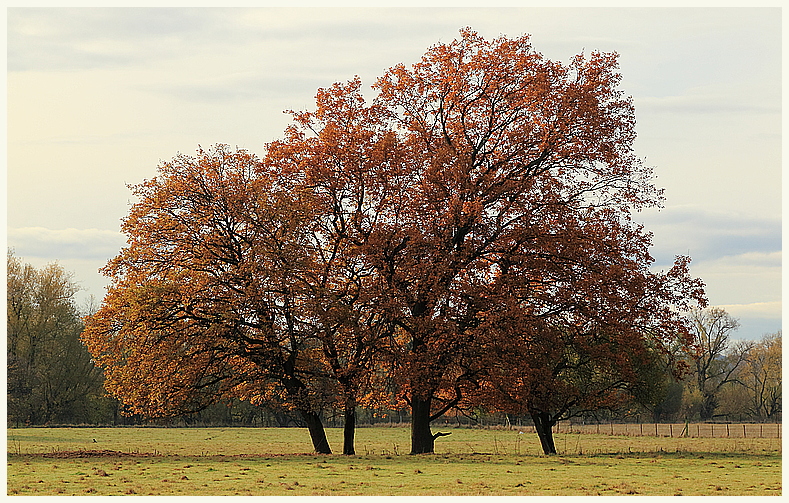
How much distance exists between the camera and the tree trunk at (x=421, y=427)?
87.4 ft

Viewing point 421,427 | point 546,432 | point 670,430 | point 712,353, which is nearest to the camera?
point 421,427

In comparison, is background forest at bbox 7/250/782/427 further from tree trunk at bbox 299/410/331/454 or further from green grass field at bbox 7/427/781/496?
green grass field at bbox 7/427/781/496

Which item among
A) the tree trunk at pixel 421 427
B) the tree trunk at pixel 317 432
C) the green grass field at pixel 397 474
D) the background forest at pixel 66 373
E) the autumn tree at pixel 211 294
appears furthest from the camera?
the background forest at pixel 66 373

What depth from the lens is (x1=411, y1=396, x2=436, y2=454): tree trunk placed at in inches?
1049

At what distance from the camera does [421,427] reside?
1055 inches

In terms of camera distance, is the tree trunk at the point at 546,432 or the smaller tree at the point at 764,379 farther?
the smaller tree at the point at 764,379

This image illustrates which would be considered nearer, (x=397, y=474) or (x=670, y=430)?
(x=397, y=474)

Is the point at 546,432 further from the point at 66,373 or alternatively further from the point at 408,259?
the point at 66,373

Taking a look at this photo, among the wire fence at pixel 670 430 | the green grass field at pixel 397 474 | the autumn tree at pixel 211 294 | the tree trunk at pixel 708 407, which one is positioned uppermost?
the autumn tree at pixel 211 294

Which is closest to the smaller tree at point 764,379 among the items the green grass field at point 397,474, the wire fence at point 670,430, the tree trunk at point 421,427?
the wire fence at point 670,430

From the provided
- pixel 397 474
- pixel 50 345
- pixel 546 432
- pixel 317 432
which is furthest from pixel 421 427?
pixel 50 345

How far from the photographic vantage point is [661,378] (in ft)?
108

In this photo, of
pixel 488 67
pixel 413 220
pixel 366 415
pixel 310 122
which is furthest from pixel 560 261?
pixel 366 415

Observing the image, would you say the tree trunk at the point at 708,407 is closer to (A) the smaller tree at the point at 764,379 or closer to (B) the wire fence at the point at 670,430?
(A) the smaller tree at the point at 764,379
